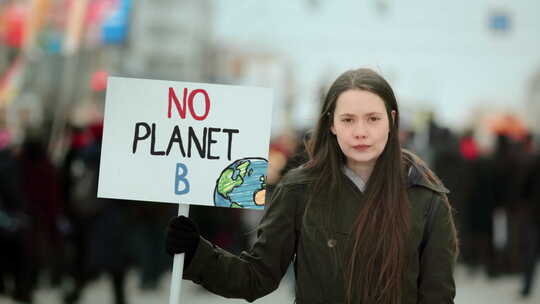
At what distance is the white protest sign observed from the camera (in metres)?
4.00

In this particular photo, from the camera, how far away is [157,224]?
12.2m

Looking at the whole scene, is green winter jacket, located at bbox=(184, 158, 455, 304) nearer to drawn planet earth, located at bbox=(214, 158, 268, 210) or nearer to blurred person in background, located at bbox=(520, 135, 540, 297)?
drawn planet earth, located at bbox=(214, 158, 268, 210)

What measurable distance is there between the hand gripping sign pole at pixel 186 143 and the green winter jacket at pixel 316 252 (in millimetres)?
234

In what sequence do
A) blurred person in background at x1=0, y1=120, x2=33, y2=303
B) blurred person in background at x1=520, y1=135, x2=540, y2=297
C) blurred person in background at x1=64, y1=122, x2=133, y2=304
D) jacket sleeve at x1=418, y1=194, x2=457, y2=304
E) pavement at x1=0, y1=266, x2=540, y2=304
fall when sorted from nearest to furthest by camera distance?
jacket sleeve at x1=418, y1=194, x2=457, y2=304
blurred person in background at x1=64, y1=122, x2=133, y2=304
blurred person in background at x1=0, y1=120, x2=33, y2=303
pavement at x1=0, y1=266, x2=540, y2=304
blurred person in background at x1=520, y1=135, x2=540, y2=297

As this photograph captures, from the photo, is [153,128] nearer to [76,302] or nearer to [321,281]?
[321,281]

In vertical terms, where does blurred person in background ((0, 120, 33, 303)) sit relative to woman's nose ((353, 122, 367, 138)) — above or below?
below

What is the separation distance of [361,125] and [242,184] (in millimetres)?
601

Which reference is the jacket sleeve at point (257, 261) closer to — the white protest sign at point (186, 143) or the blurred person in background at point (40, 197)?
the white protest sign at point (186, 143)

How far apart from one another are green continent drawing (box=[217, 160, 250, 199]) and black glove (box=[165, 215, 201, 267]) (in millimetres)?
264

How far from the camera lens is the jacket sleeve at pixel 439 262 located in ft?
11.7

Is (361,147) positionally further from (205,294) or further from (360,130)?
(205,294)

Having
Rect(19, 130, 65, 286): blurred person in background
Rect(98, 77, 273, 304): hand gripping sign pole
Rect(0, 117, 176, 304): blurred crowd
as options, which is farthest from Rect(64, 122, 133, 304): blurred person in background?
Rect(98, 77, 273, 304): hand gripping sign pole

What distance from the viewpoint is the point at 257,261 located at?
3795 mm

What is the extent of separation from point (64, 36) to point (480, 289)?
10225mm
